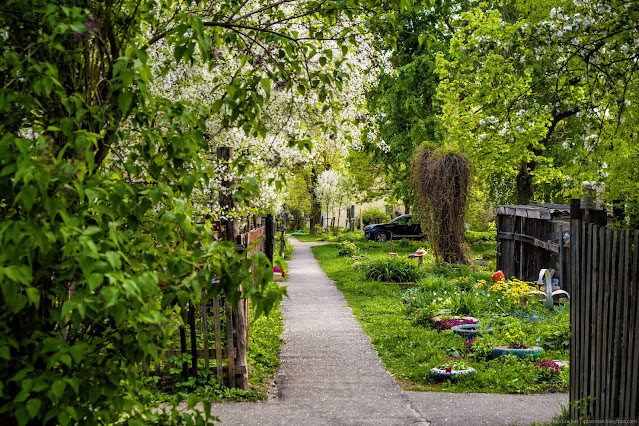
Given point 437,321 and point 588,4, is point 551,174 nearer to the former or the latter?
point 437,321

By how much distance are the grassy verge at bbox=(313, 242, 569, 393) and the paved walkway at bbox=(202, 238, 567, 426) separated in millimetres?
297

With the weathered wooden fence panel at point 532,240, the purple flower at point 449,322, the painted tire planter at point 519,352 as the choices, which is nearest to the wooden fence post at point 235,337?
the painted tire planter at point 519,352

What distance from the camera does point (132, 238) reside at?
125 inches

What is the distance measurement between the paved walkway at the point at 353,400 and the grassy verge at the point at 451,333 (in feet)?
0.98

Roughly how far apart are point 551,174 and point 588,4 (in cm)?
2115

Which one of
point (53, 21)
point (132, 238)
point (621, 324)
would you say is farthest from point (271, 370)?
point (53, 21)

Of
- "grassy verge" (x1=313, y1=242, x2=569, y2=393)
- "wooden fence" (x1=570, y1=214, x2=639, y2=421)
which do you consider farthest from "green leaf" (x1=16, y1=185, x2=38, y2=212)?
"grassy verge" (x1=313, y1=242, x2=569, y2=393)

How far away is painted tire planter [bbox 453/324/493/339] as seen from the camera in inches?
382

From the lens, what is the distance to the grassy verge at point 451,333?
24.7ft

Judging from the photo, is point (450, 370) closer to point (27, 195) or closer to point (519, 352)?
point (519, 352)

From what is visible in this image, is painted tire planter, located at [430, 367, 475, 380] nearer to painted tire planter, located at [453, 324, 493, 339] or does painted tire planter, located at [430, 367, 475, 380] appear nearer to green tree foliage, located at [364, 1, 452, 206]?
painted tire planter, located at [453, 324, 493, 339]

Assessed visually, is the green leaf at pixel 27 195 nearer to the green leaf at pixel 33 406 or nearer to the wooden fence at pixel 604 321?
the green leaf at pixel 33 406

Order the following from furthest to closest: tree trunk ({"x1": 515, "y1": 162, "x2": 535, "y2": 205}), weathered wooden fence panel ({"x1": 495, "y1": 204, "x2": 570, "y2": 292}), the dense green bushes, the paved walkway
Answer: the dense green bushes, tree trunk ({"x1": 515, "y1": 162, "x2": 535, "y2": 205}), weathered wooden fence panel ({"x1": 495, "y1": 204, "x2": 570, "y2": 292}), the paved walkway

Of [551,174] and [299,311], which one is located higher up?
[551,174]
